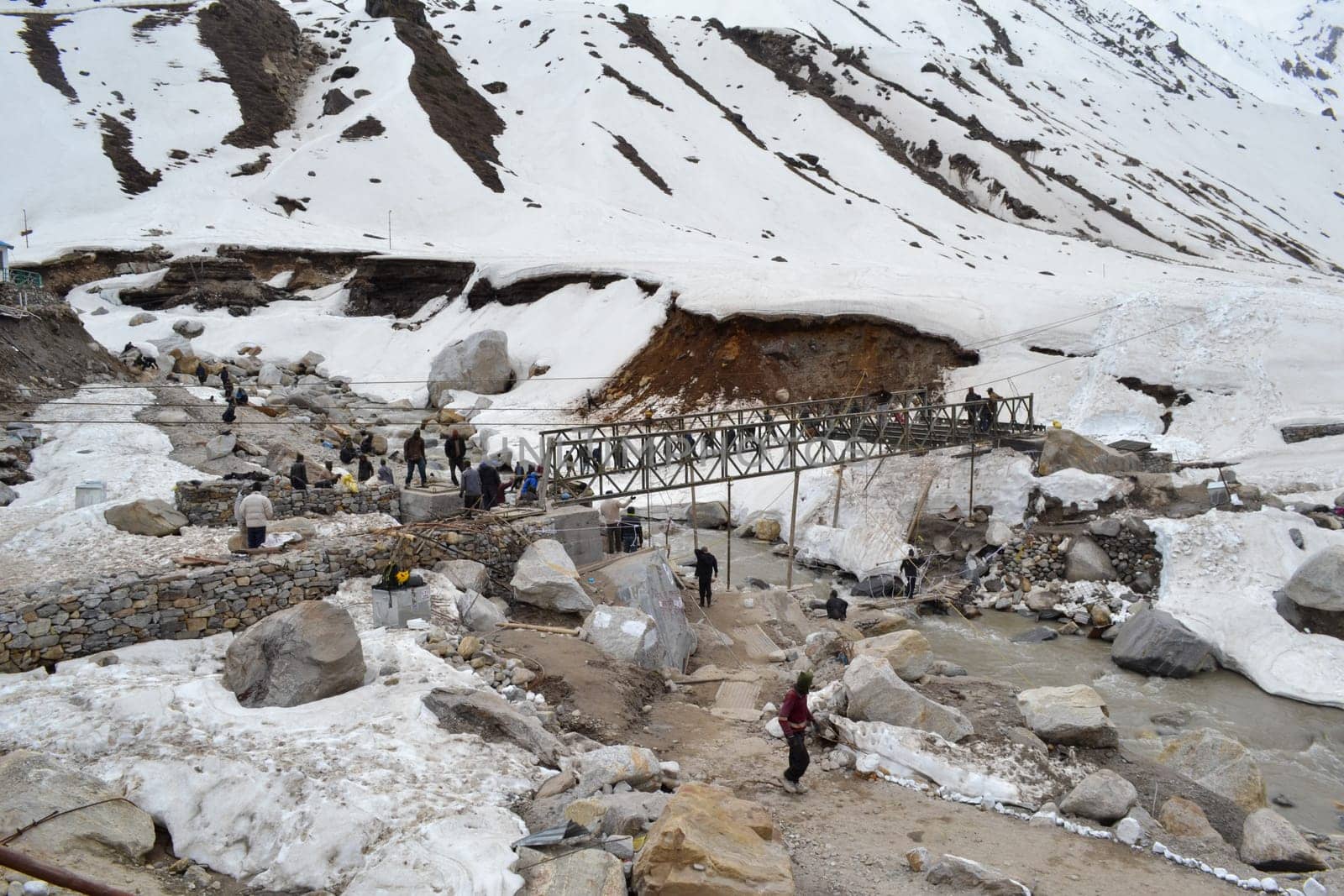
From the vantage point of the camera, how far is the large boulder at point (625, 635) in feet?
32.8

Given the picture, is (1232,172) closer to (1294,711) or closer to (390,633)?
(1294,711)

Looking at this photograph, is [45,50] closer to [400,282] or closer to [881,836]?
[400,282]

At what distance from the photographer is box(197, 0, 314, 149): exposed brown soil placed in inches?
2286

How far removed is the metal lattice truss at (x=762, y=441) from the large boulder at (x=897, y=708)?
6.60 meters

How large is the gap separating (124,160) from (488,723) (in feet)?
182

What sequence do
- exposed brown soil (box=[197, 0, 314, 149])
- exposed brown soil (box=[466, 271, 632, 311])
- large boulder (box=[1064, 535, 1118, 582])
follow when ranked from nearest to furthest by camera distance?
large boulder (box=[1064, 535, 1118, 582]) → exposed brown soil (box=[466, 271, 632, 311]) → exposed brown soil (box=[197, 0, 314, 149])

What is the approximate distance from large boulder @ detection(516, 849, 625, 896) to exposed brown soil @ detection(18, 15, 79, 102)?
6517 cm

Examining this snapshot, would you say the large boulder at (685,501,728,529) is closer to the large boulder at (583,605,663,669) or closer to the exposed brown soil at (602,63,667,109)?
the large boulder at (583,605,663,669)

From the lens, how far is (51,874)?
244cm

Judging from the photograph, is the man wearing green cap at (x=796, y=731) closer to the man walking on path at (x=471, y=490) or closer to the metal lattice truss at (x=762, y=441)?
the metal lattice truss at (x=762, y=441)

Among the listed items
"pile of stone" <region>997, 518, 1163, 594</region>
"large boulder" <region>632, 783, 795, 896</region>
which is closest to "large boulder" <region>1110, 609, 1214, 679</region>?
"pile of stone" <region>997, 518, 1163, 594</region>

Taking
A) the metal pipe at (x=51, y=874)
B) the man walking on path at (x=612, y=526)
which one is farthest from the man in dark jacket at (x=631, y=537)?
the metal pipe at (x=51, y=874)

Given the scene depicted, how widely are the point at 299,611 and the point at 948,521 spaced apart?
51.4 feet

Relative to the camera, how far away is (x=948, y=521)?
1975 cm
